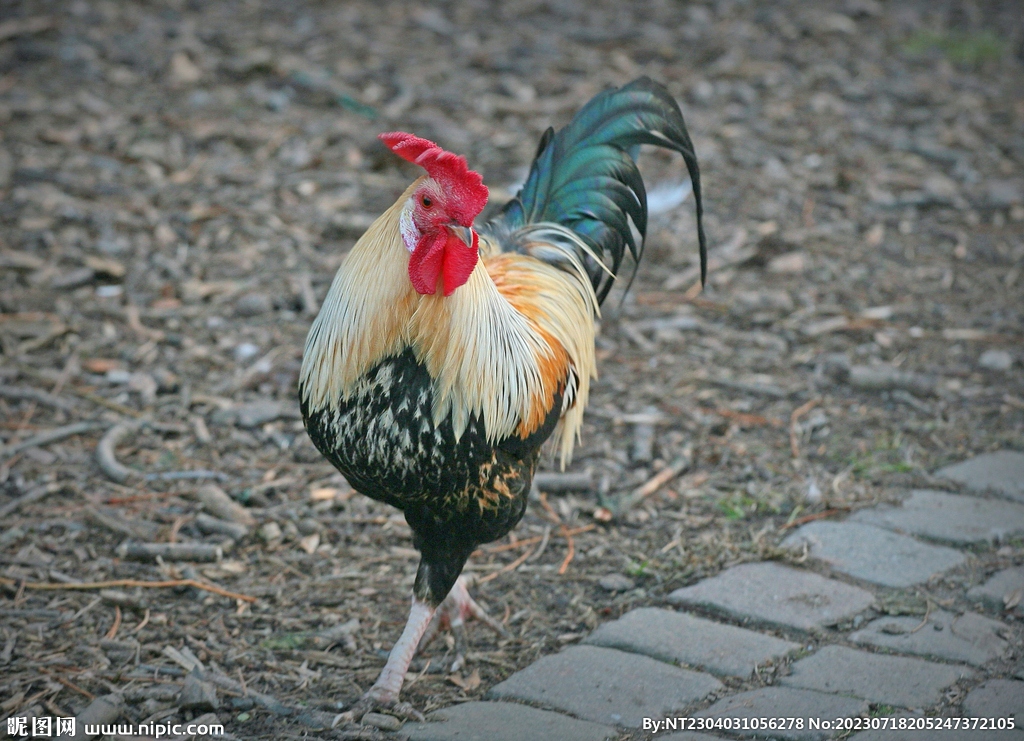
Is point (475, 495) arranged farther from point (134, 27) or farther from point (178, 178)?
point (134, 27)

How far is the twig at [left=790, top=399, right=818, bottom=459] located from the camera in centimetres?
462

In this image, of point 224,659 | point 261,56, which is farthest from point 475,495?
point 261,56

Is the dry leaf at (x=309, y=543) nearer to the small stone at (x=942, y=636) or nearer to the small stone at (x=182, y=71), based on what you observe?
the small stone at (x=942, y=636)

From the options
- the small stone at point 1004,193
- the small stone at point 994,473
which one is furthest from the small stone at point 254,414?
the small stone at point 1004,193

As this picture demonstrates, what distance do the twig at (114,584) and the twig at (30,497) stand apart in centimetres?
46

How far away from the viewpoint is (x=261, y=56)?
796cm

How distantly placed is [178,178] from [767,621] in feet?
16.4

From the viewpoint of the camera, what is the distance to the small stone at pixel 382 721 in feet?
9.72

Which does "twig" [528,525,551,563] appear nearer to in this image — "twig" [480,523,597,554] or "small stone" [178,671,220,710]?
"twig" [480,523,597,554]

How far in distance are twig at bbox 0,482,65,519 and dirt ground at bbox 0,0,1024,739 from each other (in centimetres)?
1

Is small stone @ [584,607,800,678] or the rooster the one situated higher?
the rooster

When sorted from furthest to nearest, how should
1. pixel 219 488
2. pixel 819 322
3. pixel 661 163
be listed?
pixel 661 163, pixel 819 322, pixel 219 488

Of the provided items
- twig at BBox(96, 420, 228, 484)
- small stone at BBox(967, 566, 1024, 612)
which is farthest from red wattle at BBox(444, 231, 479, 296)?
small stone at BBox(967, 566, 1024, 612)

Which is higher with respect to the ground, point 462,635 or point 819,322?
point 819,322
